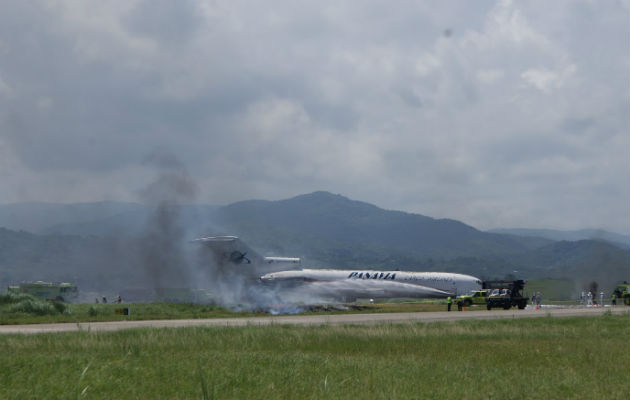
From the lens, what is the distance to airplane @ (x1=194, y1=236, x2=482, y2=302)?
222 ft

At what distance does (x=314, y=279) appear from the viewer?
78.1 metres

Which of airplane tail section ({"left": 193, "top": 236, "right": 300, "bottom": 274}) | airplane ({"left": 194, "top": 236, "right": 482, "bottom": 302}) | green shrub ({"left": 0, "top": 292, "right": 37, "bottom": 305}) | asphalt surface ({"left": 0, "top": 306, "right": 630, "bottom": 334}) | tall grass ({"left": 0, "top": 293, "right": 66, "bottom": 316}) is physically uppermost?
airplane tail section ({"left": 193, "top": 236, "right": 300, "bottom": 274})

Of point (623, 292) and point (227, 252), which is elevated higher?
point (227, 252)

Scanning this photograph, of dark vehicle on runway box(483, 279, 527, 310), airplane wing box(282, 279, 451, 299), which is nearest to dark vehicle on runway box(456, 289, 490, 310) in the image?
dark vehicle on runway box(483, 279, 527, 310)

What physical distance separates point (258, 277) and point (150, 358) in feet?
170

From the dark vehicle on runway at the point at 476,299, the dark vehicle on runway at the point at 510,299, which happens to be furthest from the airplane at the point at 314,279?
the dark vehicle on runway at the point at 510,299

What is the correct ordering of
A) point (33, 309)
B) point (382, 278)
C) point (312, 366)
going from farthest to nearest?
point (382, 278), point (33, 309), point (312, 366)

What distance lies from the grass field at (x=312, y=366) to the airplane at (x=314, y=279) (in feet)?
127

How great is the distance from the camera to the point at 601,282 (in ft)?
296

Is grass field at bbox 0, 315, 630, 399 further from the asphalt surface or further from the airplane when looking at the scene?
the airplane

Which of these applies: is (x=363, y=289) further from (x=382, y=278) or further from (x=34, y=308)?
(x=34, y=308)

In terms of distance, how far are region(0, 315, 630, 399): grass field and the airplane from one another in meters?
38.7

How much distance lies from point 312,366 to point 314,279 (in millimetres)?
61179

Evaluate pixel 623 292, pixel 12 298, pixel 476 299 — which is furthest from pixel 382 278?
pixel 12 298
